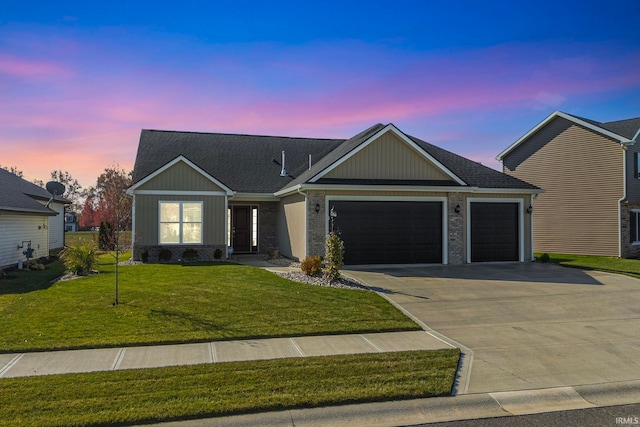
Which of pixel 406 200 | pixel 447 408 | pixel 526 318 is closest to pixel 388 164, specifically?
pixel 406 200

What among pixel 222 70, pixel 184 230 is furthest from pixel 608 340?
pixel 184 230

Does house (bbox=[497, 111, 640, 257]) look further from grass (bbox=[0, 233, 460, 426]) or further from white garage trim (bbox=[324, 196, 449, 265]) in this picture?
grass (bbox=[0, 233, 460, 426])

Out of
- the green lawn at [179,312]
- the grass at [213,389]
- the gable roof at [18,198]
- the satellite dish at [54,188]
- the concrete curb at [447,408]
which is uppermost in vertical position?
the satellite dish at [54,188]

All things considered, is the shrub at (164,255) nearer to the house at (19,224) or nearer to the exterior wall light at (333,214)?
the house at (19,224)

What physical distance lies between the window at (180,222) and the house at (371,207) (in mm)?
41

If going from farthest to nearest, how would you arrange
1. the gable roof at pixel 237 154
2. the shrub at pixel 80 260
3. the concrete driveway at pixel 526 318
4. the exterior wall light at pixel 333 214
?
the gable roof at pixel 237 154 → the exterior wall light at pixel 333 214 → the shrub at pixel 80 260 → the concrete driveway at pixel 526 318

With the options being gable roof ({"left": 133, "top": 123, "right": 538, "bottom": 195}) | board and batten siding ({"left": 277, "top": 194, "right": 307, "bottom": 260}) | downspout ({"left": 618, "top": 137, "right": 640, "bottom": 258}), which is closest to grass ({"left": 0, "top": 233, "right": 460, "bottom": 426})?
board and batten siding ({"left": 277, "top": 194, "right": 307, "bottom": 260})

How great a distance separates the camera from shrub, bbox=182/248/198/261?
698 inches

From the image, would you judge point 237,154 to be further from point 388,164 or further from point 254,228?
point 388,164

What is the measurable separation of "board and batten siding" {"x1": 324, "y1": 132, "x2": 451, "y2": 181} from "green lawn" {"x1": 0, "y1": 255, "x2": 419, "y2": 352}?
5729mm

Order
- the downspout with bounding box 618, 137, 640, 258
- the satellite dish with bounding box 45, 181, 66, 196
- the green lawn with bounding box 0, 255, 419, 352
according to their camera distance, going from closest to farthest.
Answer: the green lawn with bounding box 0, 255, 419, 352, the downspout with bounding box 618, 137, 640, 258, the satellite dish with bounding box 45, 181, 66, 196

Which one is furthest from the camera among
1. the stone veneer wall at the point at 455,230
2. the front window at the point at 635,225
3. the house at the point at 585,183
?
the front window at the point at 635,225

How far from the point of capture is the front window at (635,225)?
22.4 meters

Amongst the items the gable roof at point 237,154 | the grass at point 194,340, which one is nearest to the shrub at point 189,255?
the gable roof at point 237,154
